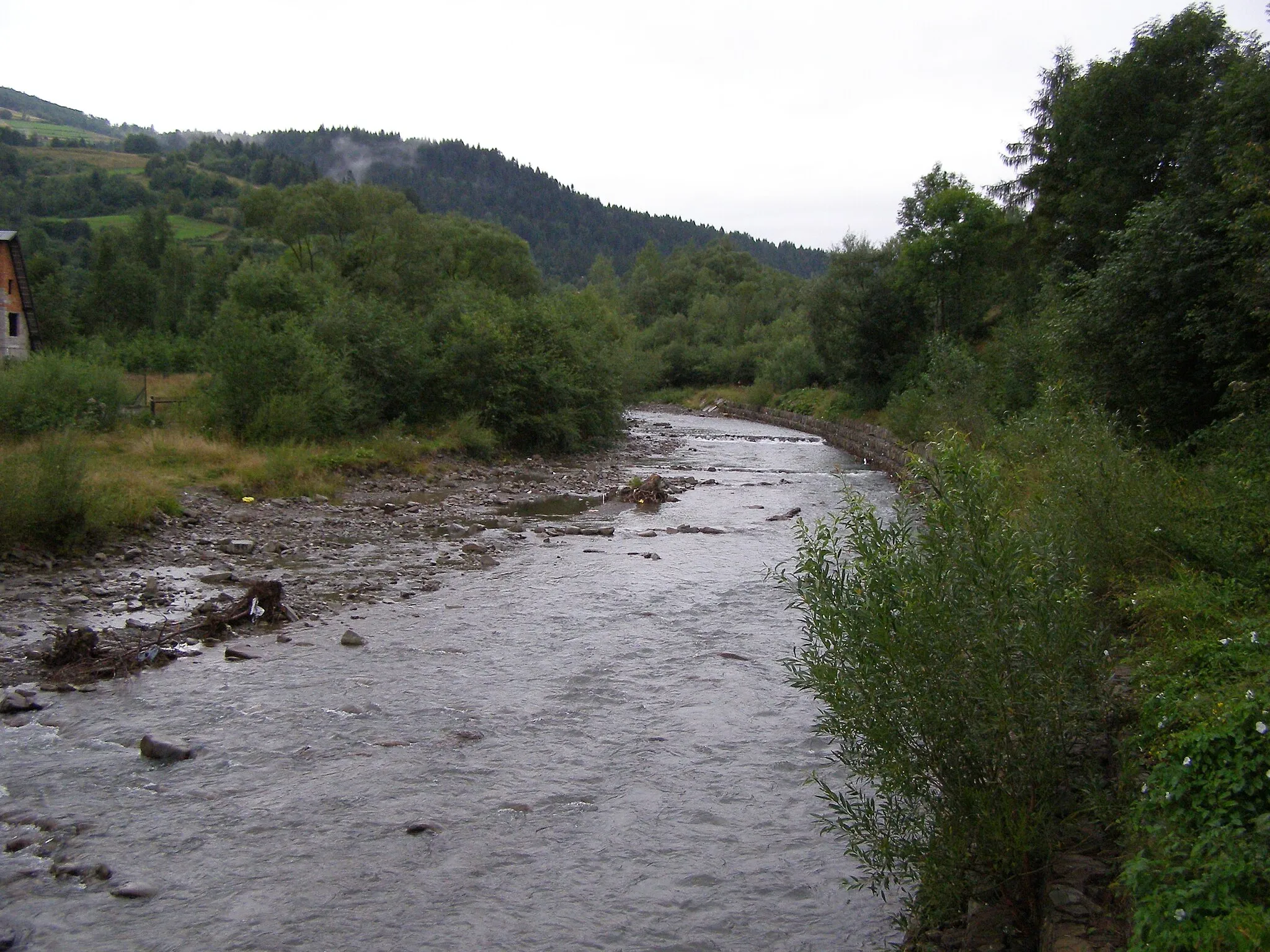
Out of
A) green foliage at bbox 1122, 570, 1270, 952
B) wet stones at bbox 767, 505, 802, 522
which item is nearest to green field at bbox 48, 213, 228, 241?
wet stones at bbox 767, 505, 802, 522

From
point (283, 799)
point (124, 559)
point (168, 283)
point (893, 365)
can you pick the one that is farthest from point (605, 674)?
point (168, 283)

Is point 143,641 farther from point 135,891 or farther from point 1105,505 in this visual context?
point 1105,505

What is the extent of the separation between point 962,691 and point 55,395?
26.6 meters

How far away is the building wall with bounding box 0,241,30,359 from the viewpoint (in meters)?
45.0

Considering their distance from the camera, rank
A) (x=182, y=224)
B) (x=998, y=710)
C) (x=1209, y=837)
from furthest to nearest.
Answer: (x=182, y=224) → (x=998, y=710) → (x=1209, y=837)

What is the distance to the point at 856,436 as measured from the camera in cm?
4744

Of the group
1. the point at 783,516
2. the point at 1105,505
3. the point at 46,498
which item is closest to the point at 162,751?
the point at 46,498

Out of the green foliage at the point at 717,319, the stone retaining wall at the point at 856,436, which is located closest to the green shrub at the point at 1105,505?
the stone retaining wall at the point at 856,436

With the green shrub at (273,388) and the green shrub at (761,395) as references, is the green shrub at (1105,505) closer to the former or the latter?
the green shrub at (273,388)

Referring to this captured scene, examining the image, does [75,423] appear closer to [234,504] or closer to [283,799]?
[234,504]

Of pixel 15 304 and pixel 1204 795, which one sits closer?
pixel 1204 795

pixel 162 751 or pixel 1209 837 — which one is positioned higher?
pixel 1209 837

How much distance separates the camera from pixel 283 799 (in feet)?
25.4

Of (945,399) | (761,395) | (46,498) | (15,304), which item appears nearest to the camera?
(46,498)
